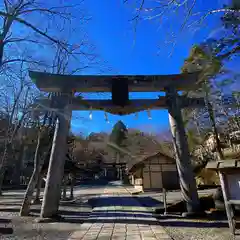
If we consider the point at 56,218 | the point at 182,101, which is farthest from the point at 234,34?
the point at 56,218

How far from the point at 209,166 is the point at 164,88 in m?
3.99

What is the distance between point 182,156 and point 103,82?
4125 millimetres

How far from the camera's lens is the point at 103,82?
8508mm

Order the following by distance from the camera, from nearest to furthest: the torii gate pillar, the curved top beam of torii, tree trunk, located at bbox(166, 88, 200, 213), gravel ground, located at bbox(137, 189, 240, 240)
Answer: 1. gravel ground, located at bbox(137, 189, 240, 240)
2. the torii gate pillar
3. tree trunk, located at bbox(166, 88, 200, 213)
4. the curved top beam of torii

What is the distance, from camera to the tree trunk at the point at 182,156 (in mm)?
7168

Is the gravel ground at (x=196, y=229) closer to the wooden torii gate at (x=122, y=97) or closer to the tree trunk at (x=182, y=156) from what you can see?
the tree trunk at (x=182, y=156)

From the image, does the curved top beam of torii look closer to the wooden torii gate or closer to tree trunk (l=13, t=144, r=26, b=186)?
the wooden torii gate

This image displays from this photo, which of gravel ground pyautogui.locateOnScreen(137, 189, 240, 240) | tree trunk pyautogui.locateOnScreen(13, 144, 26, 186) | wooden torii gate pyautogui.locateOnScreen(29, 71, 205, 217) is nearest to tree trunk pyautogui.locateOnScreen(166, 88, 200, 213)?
wooden torii gate pyautogui.locateOnScreen(29, 71, 205, 217)

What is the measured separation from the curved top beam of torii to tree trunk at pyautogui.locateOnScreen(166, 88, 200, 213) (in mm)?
433

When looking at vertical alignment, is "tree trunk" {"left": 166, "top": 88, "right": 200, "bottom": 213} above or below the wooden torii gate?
below

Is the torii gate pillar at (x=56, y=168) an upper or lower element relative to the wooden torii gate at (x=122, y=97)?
lower

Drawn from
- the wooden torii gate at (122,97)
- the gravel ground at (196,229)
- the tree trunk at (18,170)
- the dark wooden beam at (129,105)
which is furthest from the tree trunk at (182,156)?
the tree trunk at (18,170)

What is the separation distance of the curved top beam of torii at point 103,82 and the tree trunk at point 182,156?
1.42 feet

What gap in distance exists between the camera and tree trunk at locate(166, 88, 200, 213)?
717cm
